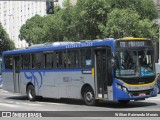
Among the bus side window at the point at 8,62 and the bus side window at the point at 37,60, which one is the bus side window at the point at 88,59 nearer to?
the bus side window at the point at 37,60

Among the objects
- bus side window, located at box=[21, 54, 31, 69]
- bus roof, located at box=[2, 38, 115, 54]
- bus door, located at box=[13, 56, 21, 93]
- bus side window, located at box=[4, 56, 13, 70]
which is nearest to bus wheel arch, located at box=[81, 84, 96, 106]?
bus roof, located at box=[2, 38, 115, 54]

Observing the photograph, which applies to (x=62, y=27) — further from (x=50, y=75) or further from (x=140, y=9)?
(x=50, y=75)

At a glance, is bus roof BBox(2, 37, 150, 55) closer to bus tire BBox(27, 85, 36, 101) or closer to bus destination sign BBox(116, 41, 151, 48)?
bus destination sign BBox(116, 41, 151, 48)

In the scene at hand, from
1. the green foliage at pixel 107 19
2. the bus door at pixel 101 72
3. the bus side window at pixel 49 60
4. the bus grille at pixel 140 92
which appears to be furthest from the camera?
the green foliage at pixel 107 19

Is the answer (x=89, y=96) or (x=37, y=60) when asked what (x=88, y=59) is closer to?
(x=89, y=96)

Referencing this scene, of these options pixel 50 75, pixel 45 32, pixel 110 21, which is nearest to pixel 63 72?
pixel 50 75

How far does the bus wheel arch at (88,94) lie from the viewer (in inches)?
714

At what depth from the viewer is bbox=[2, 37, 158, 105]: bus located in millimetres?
16828

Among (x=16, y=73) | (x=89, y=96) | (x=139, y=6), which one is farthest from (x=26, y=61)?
(x=139, y=6)

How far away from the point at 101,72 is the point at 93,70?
45 cm

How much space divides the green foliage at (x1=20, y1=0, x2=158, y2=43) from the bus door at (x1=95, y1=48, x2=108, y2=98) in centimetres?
1433

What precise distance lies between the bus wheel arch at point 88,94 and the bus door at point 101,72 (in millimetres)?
453

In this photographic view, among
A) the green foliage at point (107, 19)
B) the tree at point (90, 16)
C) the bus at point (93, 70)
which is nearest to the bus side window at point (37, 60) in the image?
the bus at point (93, 70)

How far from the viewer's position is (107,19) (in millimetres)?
33812
